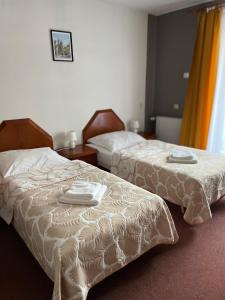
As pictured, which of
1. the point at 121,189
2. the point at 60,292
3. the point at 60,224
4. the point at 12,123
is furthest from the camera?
the point at 12,123

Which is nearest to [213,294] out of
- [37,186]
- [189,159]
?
[189,159]

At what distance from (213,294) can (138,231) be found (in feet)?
2.20

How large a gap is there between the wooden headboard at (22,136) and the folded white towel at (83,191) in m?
1.32

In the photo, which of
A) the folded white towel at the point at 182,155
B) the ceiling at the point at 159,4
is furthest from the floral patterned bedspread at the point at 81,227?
the ceiling at the point at 159,4

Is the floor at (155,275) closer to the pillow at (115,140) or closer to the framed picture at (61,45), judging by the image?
the pillow at (115,140)

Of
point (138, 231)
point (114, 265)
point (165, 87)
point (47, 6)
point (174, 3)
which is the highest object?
point (174, 3)

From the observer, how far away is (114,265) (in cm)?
152

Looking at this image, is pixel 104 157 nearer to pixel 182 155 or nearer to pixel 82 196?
pixel 182 155

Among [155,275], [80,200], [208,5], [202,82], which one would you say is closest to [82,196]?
[80,200]

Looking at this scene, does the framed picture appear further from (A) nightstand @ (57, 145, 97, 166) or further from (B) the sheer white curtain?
(B) the sheer white curtain

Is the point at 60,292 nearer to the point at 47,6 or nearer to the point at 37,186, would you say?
the point at 37,186

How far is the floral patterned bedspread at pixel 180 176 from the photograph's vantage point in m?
2.15

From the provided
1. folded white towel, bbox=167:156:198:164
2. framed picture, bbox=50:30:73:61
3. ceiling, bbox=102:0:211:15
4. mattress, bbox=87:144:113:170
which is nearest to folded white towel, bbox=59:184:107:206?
folded white towel, bbox=167:156:198:164

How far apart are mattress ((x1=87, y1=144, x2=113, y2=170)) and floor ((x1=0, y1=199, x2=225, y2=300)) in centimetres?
132
